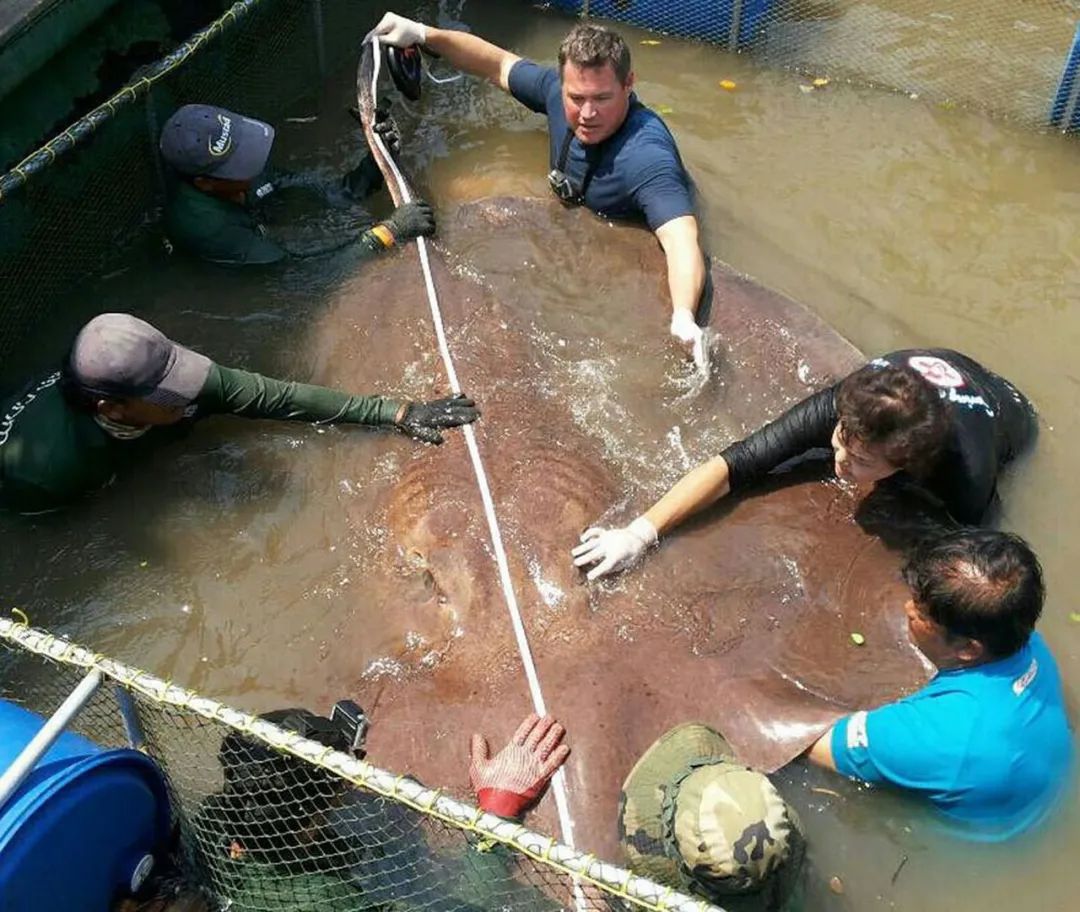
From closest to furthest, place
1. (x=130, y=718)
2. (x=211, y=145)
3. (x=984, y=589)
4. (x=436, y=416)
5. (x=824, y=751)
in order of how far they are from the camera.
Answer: (x=130, y=718), (x=984, y=589), (x=824, y=751), (x=436, y=416), (x=211, y=145)

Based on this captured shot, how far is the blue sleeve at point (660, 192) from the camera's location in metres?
5.46

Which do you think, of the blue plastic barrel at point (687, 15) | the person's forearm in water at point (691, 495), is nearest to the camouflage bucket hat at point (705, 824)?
the person's forearm in water at point (691, 495)

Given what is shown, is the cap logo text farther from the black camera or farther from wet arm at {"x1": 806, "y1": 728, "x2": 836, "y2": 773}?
wet arm at {"x1": 806, "y1": 728, "x2": 836, "y2": 773}

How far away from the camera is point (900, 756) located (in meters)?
3.65

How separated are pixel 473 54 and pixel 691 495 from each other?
376cm

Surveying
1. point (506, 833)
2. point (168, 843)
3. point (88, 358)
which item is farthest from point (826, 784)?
point (88, 358)

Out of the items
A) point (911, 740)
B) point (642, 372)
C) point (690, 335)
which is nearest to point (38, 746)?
point (911, 740)

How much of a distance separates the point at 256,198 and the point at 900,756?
4.53 metres

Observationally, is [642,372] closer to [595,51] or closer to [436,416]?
[436,416]

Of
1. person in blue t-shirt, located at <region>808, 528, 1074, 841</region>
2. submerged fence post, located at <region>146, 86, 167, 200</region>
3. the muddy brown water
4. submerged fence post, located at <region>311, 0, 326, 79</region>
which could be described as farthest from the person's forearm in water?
submerged fence post, located at <region>311, 0, 326, 79</region>

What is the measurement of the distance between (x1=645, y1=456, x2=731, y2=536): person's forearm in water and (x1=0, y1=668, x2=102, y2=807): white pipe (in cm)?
216

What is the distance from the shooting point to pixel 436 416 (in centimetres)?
446

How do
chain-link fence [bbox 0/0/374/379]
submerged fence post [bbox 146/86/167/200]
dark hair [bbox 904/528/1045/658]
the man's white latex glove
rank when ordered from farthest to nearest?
submerged fence post [bbox 146/86/167/200], chain-link fence [bbox 0/0/374/379], the man's white latex glove, dark hair [bbox 904/528/1045/658]

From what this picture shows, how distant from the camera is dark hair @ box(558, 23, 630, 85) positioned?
17.8 feet
